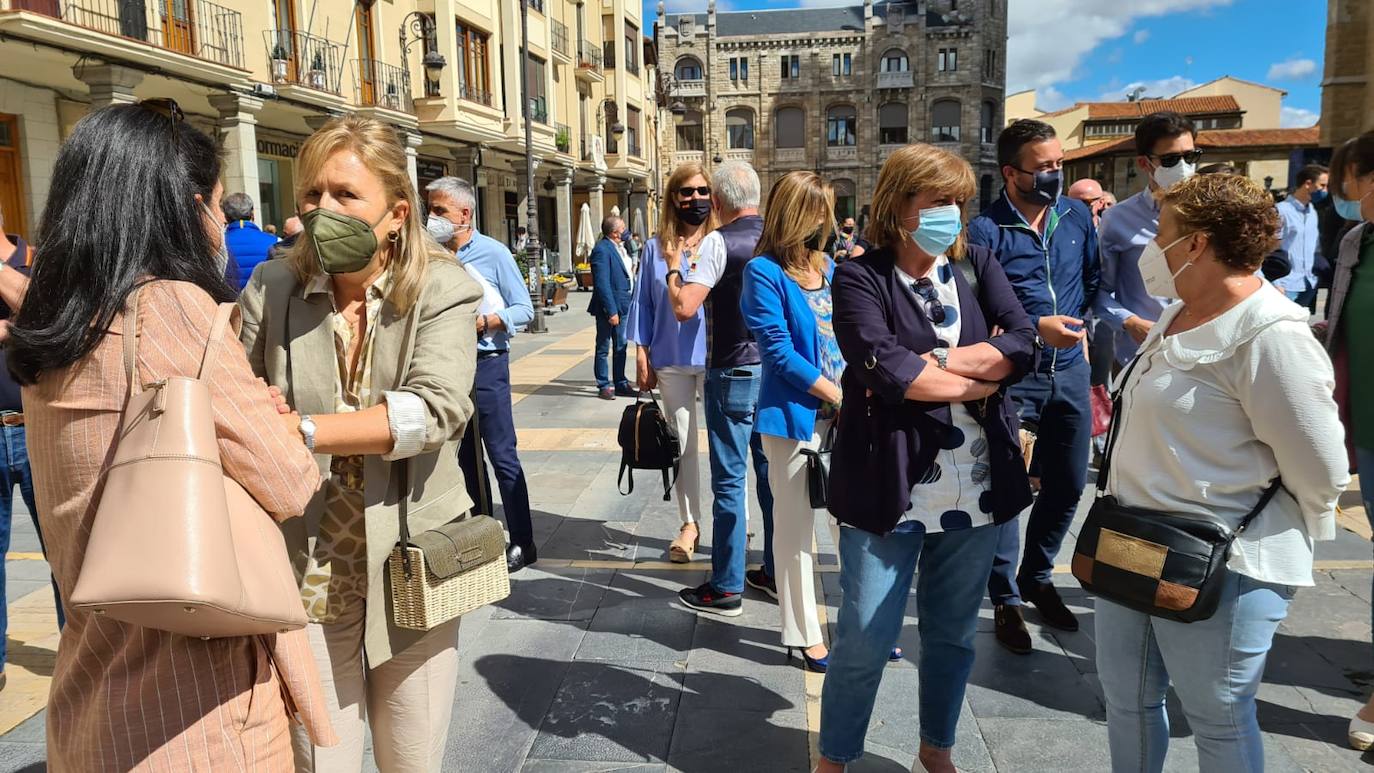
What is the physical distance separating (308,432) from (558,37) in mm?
31339

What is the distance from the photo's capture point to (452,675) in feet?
7.89

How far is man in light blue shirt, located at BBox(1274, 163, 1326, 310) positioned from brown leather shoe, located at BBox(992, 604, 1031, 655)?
15.7 feet

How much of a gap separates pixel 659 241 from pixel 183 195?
10.7 feet

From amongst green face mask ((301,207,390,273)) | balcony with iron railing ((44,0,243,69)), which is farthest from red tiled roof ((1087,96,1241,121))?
green face mask ((301,207,390,273))

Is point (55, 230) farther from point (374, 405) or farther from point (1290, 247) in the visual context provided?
point (1290, 247)

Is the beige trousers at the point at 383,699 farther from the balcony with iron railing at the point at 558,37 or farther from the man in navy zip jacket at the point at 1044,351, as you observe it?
the balcony with iron railing at the point at 558,37

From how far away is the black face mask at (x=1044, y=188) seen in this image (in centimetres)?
378

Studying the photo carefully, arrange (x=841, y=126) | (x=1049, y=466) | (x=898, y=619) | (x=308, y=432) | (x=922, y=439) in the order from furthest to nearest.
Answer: (x=841, y=126) → (x=1049, y=466) → (x=898, y=619) → (x=922, y=439) → (x=308, y=432)

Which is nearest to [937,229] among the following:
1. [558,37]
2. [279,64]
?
[279,64]

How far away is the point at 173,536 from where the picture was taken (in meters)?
1.33

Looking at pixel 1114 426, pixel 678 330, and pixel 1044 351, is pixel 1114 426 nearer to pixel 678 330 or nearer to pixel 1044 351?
pixel 1044 351

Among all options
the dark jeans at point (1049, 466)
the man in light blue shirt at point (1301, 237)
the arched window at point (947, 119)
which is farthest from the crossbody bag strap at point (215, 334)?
the arched window at point (947, 119)

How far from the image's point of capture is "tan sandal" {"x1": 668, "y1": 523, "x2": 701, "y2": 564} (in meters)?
4.99

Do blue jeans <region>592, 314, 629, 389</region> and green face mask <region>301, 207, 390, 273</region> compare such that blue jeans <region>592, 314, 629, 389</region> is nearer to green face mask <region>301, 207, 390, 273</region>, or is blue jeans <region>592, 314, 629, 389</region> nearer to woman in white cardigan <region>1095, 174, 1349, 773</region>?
green face mask <region>301, 207, 390, 273</region>
